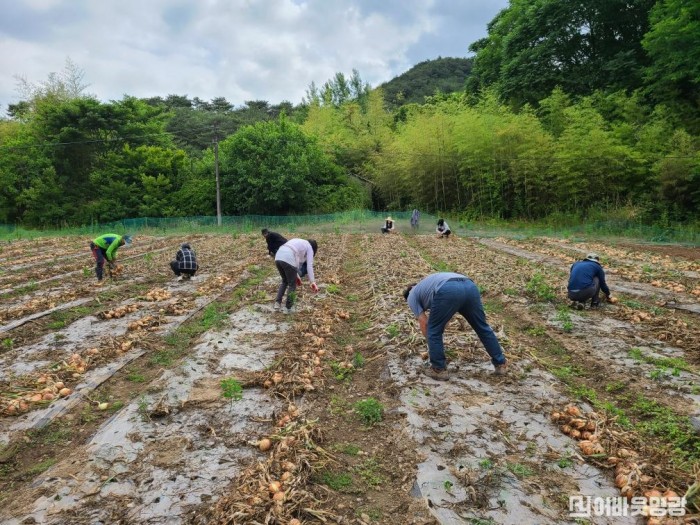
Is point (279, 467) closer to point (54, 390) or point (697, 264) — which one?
point (54, 390)

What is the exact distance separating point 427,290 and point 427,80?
67.7 m

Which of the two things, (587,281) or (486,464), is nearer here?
(486,464)

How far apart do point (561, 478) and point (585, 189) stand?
24382 millimetres

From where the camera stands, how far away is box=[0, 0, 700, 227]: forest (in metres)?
22.9

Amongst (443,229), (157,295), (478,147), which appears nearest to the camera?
(157,295)

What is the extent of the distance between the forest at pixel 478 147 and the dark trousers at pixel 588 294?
15.6 metres

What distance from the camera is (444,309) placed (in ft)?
16.0

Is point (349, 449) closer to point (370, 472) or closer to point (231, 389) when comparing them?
point (370, 472)

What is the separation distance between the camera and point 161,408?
14.5 ft

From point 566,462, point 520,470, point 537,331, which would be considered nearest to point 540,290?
point 537,331

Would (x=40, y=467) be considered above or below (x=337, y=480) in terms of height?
above

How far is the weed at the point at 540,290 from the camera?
867cm

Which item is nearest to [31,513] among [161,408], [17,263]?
[161,408]

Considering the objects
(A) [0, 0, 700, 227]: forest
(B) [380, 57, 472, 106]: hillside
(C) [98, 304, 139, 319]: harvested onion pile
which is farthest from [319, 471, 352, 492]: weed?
(B) [380, 57, 472, 106]: hillside
